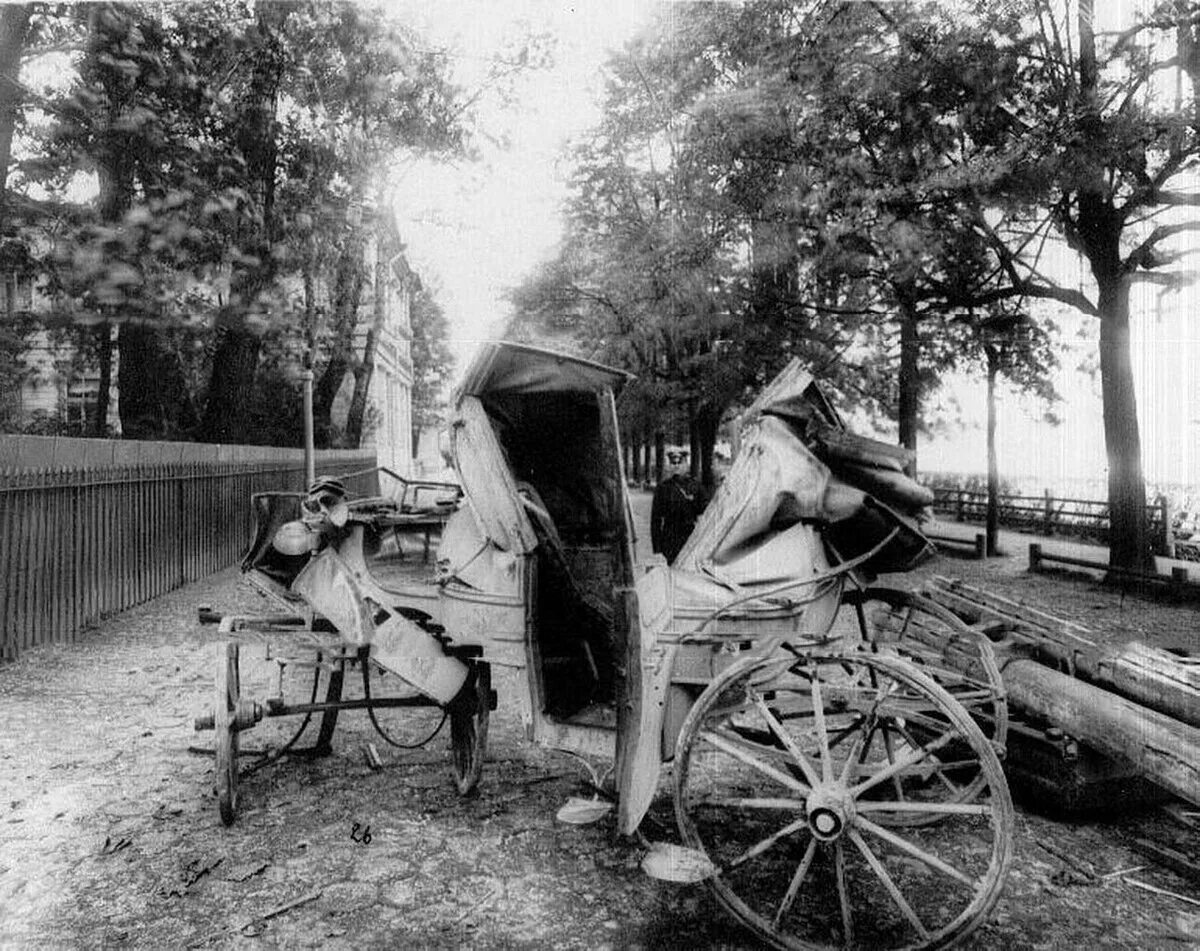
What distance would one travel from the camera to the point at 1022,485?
29.7m

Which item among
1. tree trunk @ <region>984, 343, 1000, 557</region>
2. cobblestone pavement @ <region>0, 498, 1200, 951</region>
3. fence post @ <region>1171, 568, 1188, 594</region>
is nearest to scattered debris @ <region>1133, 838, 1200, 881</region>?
cobblestone pavement @ <region>0, 498, 1200, 951</region>

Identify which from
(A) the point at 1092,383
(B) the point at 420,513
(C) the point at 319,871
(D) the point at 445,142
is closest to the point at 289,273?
(D) the point at 445,142

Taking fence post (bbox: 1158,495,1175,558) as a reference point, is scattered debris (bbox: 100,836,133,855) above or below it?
below

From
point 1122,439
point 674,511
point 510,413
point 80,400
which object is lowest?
point 674,511

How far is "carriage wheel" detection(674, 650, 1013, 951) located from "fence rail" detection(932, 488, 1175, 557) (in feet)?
43.0

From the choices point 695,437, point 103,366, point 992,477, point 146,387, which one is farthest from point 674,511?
point 103,366

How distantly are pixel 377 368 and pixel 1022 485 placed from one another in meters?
25.9

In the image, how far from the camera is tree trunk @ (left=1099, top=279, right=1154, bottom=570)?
43.6ft

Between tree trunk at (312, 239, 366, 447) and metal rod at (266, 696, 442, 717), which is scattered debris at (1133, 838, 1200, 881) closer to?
metal rod at (266, 696, 442, 717)

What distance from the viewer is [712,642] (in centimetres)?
420

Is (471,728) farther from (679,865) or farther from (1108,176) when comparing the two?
(1108,176)

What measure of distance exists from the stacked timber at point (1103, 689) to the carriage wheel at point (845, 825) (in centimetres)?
63

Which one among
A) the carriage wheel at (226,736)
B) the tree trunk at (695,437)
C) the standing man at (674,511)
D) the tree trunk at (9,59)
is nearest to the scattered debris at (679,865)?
the carriage wheel at (226,736)

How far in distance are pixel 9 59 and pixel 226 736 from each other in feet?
39.2
